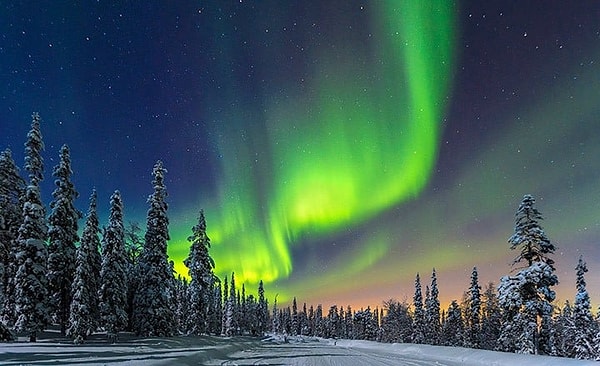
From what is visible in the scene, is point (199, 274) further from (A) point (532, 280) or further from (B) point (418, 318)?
(B) point (418, 318)

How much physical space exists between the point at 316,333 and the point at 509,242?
141122mm

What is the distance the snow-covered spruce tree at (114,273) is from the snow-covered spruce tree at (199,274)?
1559 cm

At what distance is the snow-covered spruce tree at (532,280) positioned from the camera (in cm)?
3169

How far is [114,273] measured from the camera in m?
38.9

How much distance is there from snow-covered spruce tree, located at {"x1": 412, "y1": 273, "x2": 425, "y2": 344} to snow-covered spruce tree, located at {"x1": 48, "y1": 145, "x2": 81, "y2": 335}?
64.0 metres

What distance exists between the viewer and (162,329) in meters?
39.3


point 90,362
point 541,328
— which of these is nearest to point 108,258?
point 90,362

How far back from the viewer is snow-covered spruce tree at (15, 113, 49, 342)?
29.2 m

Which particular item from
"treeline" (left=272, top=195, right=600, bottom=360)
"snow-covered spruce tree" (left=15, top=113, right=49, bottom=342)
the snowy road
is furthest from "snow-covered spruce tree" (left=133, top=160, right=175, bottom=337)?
"treeline" (left=272, top=195, right=600, bottom=360)

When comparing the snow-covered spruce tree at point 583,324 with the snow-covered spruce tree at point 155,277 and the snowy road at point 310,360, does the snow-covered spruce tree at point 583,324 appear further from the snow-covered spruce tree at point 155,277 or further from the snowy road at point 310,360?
the snow-covered spruce tree at point 155,277

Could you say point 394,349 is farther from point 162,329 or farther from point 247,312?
point 247,312

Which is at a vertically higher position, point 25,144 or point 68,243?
point 25,144

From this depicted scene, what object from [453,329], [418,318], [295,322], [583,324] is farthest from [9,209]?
[295,322]

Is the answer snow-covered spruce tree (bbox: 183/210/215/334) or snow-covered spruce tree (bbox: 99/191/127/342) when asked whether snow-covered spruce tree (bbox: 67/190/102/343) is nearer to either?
snow-covered spruce tree (bbox: 99/191/127/342)
